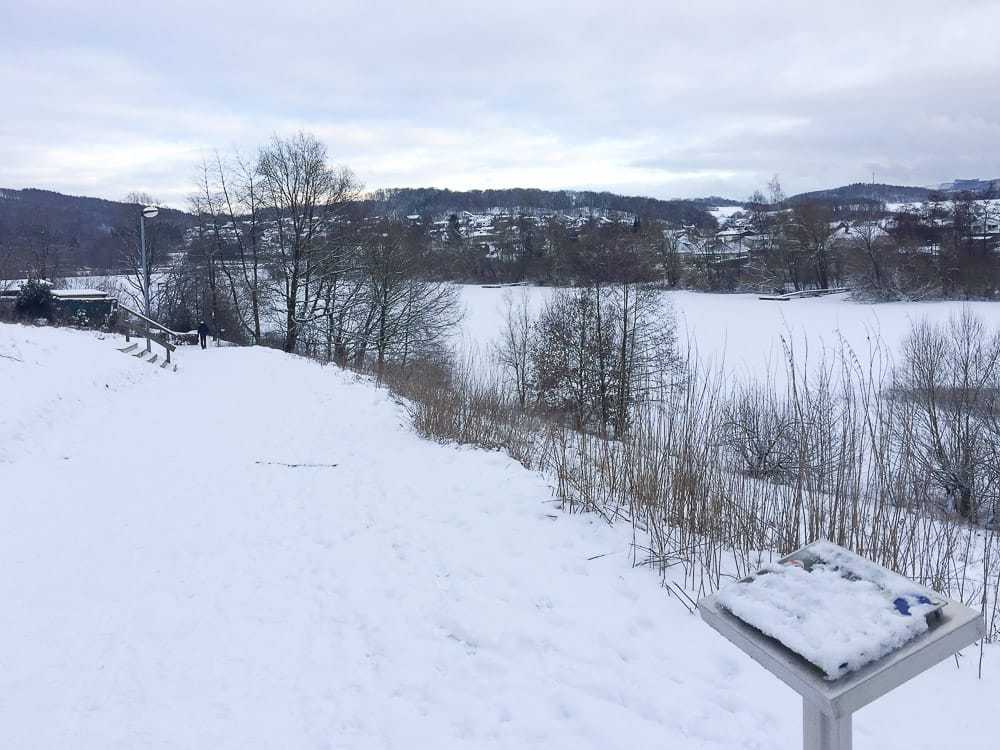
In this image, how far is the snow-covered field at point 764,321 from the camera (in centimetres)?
3189

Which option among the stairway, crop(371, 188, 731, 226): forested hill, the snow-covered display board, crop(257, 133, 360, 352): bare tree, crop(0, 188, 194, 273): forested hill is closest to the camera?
the snow-covered display board

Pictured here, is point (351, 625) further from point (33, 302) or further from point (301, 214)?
point (301, 214)

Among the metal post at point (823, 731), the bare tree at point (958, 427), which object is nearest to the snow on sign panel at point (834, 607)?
the metal post at point (823, 731)

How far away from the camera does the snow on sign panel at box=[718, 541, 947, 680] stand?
1571 millimetres

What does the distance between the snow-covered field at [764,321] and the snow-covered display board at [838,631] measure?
2503 centimetres

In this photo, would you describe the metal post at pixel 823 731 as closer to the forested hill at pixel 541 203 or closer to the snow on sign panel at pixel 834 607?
the snow on sign panel at pixel 834 607

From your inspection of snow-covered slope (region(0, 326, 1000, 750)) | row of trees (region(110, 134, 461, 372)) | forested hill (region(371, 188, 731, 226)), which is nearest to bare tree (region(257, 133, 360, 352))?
row of trees (region(110, 134, 461, 372))

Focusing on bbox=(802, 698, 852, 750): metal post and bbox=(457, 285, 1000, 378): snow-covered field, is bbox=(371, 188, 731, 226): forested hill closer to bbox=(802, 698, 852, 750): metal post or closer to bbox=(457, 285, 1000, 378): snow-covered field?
bbox=(457, 285, 1000, 378): snow-covered field

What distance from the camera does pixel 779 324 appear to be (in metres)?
41.5

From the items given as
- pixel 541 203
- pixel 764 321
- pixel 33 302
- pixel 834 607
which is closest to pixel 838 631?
pixel 834 607

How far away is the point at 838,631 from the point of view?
1616 mm

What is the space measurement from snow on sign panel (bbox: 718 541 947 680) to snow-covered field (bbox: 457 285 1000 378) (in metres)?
25.0

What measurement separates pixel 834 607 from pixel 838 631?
0.15 m

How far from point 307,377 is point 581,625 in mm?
13138
